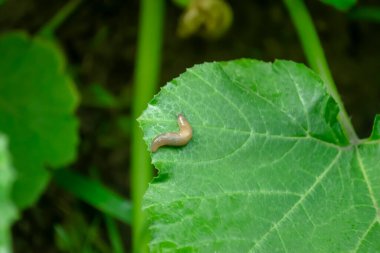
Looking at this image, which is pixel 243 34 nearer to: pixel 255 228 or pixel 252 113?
pixel 252 113

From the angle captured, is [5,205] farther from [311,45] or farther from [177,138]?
[311,45]

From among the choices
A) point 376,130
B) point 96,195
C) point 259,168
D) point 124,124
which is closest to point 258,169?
point 259,168

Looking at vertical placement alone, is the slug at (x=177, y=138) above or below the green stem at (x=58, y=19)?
below

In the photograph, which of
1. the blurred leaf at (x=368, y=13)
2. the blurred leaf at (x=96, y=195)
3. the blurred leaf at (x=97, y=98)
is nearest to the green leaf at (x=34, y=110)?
the blurred leaf at (x=96, y=195)

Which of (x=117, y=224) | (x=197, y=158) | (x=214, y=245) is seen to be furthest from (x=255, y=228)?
(x=117, y=224)

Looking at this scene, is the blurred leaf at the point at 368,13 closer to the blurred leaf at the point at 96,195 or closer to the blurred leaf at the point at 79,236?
the blurred leaf at the point at 96,195

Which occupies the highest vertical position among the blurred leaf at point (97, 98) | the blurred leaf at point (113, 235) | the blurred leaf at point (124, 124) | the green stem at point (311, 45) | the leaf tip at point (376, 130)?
the blurred leaf at point (97, 98)
